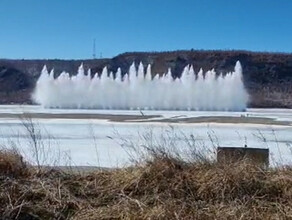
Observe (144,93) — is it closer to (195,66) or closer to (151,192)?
(151,192)

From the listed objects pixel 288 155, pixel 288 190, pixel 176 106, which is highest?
pixel 288 190

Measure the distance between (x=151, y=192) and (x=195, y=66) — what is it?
101578mm

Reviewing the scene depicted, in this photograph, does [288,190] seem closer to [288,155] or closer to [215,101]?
[288,155]

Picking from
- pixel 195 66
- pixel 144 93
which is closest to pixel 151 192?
pixel 144 93

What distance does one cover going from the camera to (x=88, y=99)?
50.4m

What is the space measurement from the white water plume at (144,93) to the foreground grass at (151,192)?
39.8 metres

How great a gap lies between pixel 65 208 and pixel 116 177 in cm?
89

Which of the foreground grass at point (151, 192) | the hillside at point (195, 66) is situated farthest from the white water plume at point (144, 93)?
the hillside at point (195, 66)

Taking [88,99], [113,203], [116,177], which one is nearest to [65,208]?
[113,203]

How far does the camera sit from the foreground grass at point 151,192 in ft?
13.9

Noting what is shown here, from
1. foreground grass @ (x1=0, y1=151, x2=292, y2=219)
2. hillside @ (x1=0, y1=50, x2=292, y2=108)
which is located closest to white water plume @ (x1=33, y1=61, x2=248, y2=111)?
foreground grass @ (x1=0, y1=151, x2=292, y2=219)

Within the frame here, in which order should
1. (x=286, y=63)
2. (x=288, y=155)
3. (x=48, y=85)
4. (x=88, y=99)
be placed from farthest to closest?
(x=286, y=63) < (x=48, y=85) < (x=88, y=99) < (x=288, y=155)

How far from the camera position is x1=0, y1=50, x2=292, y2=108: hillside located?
98688 mm

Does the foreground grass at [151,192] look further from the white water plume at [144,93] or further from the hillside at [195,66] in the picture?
the hillside at [195,66]
